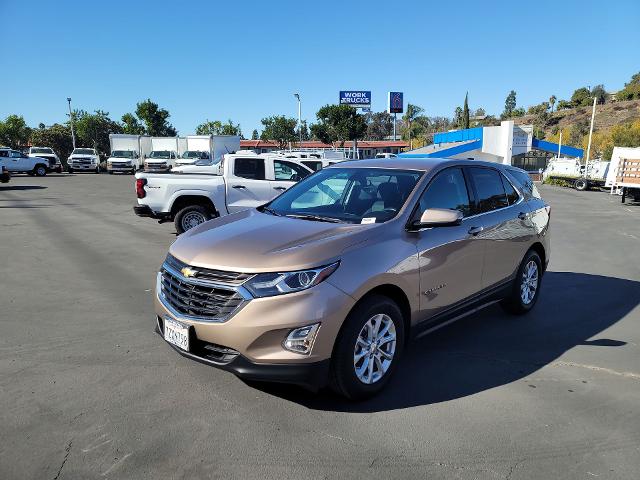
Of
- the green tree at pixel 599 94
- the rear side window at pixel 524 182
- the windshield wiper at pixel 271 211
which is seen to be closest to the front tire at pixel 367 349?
the windshield wiper at pixel 271 211

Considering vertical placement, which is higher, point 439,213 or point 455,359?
point 439,213

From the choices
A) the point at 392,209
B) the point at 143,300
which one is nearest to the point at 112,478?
the point at 392,209

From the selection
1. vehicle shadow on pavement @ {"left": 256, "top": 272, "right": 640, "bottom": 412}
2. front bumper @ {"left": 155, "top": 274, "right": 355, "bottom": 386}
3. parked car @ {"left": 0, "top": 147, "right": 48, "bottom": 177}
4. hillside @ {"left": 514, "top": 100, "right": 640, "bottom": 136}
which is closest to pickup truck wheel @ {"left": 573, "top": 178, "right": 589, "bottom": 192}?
vehicle shadow on pavement @ {"left": 256, "top": 272, "right": 640, "bottom": 412}

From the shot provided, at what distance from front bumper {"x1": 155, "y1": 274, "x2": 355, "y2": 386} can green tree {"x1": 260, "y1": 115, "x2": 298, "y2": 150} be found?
6946 cm

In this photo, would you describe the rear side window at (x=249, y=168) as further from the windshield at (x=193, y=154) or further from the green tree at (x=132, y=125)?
the green tree at (x=132, y=125)

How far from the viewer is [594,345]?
484cm

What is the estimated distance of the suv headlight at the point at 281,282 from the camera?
3139mm

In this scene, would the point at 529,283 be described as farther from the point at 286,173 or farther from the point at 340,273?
the point at 286,173

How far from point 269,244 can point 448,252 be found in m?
1.59

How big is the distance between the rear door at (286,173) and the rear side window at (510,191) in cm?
588

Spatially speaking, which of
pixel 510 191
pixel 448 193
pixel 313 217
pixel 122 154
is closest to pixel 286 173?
pixel 510 191

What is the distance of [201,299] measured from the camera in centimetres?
334

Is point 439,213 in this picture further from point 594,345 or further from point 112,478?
point 112,478

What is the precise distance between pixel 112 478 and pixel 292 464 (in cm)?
99
